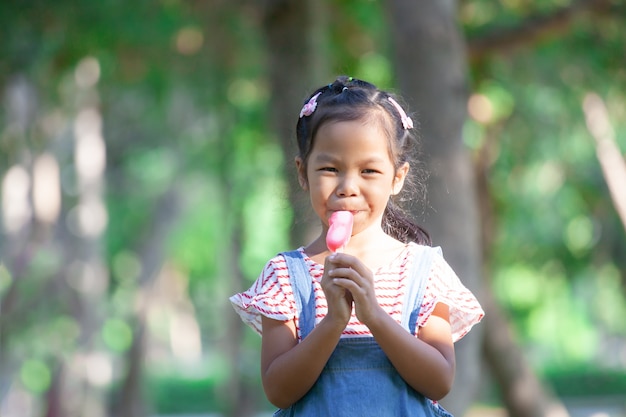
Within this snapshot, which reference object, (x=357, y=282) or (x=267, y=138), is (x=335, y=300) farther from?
(x=267, y=138)

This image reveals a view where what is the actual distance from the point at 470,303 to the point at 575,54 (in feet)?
31.2

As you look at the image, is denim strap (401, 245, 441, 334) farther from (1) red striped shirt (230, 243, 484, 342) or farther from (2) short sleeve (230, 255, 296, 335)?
(2) short sleeve (230, 255, 296, 335)

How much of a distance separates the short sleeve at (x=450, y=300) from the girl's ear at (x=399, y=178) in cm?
21

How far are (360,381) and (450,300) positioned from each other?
327 millimetres

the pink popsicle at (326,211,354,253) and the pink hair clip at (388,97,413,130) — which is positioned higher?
the pink hair clip at (388,97,413,130)

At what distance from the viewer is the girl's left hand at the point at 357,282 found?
2.54 m

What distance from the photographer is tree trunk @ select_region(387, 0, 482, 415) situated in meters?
6.50

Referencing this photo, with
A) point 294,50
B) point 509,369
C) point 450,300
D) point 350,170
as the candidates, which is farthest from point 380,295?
point 509,369

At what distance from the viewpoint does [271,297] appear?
276 cm

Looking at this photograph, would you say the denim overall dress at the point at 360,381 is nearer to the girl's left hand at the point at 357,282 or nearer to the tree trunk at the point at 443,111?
the girl's left hand at the point at 357,282

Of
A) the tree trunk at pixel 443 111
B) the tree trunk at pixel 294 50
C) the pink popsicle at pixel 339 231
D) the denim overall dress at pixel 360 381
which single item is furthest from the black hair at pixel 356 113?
the tree trunk at pixel 294 50

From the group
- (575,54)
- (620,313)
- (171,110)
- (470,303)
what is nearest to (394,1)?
(470,303)

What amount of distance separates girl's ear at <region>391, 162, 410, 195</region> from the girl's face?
0.35 ft

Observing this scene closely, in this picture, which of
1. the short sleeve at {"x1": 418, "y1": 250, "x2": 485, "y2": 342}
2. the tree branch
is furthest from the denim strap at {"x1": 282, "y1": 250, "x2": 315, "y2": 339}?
the tree branch
